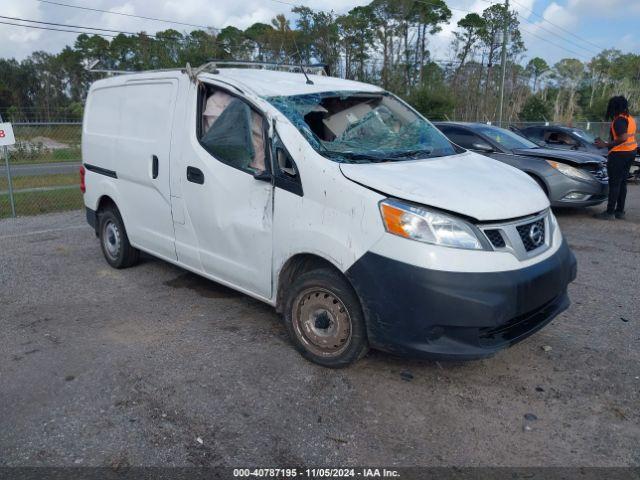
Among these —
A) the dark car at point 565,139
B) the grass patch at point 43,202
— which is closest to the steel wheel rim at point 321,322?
the grass patch at point 43,202

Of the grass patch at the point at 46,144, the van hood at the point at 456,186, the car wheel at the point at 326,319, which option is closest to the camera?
the van hood at the point at 456,186

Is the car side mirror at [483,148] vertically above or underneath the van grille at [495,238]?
above

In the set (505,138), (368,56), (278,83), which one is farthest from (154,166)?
(368,56)

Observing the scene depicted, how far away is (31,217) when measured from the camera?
31.4ft

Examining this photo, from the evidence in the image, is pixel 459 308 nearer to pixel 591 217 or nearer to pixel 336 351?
pixel 336 351

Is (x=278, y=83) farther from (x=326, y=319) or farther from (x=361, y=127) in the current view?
(x=326, y=319)

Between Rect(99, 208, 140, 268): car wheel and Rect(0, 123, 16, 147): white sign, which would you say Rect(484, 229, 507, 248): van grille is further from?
Rect(0, 123, 16, 147): white sign

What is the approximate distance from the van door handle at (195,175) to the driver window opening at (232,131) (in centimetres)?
20

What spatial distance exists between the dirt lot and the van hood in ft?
3.77

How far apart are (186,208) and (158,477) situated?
2370mm

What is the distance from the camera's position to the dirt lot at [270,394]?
2.86 metres

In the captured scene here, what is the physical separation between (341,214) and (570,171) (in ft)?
21.3

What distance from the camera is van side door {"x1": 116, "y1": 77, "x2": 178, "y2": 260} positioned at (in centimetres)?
472

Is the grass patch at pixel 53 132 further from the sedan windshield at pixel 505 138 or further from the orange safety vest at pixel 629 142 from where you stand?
the orange safety vest at pixel 629 142
